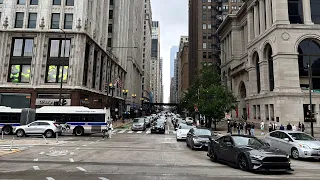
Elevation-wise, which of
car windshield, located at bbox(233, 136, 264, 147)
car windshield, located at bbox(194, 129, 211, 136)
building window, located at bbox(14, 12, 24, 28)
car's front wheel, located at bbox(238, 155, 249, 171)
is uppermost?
building window, located at bbox(14, 12, 24, 28)

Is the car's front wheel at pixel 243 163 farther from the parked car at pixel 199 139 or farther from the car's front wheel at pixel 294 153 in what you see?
the parked car at pixel 199 139

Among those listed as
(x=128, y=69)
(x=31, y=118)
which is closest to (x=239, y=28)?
(x=128, y=69)

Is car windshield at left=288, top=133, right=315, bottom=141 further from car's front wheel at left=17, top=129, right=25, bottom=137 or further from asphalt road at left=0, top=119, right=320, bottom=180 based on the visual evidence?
car's front wheel at left=17, top=129, right=25, bottom=137

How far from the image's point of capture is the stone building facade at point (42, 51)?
1490 inches

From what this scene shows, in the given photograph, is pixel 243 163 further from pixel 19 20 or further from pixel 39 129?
pixel 19 20

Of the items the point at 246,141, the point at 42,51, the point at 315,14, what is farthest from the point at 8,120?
the point at 315,14

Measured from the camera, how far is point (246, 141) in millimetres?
10336

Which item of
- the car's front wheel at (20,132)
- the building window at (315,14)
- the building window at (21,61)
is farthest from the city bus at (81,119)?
the building window at (315,14)

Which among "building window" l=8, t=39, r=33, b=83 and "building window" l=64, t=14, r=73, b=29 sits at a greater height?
"building window" l=64, t=14, r=73, b=29

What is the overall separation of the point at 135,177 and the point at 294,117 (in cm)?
3464

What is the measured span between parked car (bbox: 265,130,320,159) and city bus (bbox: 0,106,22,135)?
2600 cm

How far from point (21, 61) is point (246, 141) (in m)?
40.4

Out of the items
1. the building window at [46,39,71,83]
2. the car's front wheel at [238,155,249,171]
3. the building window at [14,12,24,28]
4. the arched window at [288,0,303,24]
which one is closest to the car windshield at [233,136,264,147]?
the car's front wheel at [238,155,249,171]

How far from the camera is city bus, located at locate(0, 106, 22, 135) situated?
25.8 meters
